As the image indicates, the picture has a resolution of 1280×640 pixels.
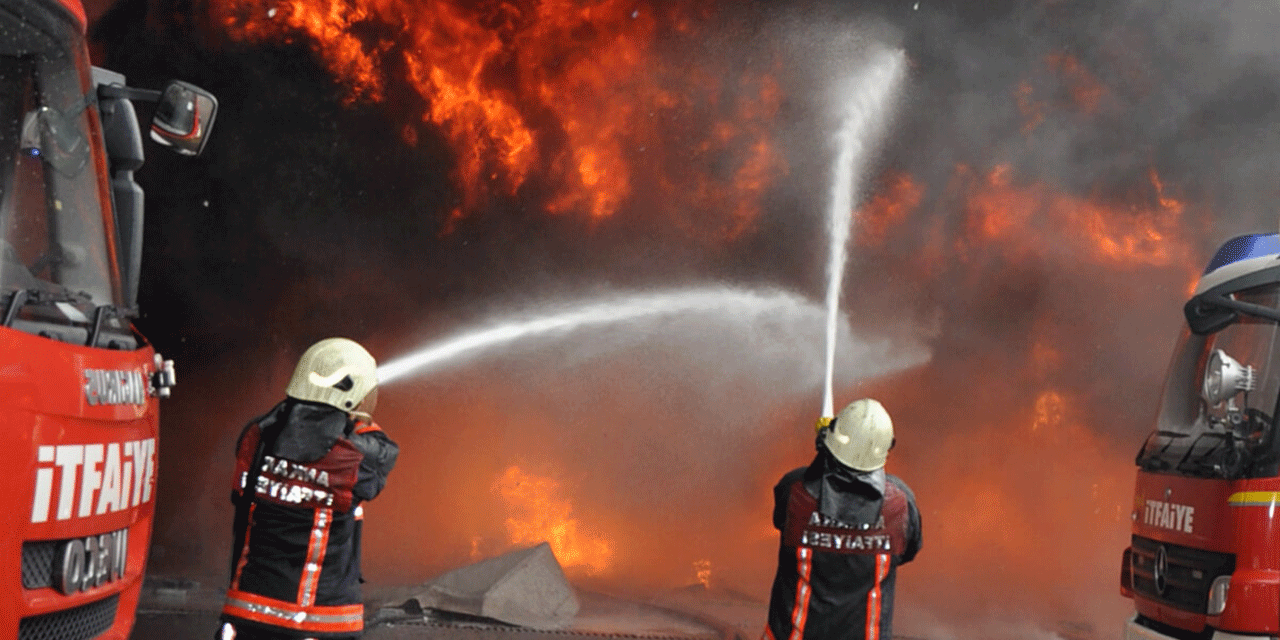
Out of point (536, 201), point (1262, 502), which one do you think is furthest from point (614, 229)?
point (1262, 502)

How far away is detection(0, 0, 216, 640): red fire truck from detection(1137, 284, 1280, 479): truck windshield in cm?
432

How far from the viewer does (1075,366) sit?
1392 centimetres

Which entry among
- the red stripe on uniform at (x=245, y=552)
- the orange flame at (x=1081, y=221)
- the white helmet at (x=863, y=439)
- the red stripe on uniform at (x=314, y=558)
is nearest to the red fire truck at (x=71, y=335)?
the red stripe on uniform at (x=245, y=552)

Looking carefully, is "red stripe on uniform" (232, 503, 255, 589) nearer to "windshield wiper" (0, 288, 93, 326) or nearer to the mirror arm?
"windshield wiper" (0, 288, 93, 326)

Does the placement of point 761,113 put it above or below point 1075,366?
above

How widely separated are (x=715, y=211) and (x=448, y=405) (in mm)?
3810

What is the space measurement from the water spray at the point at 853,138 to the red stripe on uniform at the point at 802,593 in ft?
32.1

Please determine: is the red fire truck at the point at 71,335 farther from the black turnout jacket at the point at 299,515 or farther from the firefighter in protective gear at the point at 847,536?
the firefighter in protective gear at the point at 847,536

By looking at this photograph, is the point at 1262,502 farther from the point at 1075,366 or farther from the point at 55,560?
the point at 1075,366

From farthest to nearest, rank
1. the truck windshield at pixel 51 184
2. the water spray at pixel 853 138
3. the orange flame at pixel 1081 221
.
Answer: the water spray at pixel 853 138 < the orange flame at pixel 1081 221 < the truck windshield at pixel 51 184

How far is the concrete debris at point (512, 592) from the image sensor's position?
9016mm

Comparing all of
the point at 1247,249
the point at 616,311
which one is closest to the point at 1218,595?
the point at 1247,249

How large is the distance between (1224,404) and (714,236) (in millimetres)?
8931

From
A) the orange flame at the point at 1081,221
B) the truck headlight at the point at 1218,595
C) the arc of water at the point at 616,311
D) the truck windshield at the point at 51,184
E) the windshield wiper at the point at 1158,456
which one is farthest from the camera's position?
the arc of water at the point at 616,311
